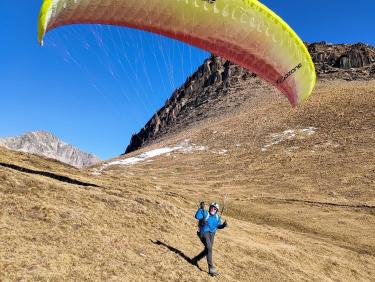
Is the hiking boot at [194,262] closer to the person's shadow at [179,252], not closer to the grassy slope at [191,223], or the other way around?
the person's shadow at [179,252]

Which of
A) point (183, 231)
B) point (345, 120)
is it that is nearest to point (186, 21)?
point (183, 231)

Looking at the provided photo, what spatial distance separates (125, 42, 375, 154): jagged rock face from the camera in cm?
9488

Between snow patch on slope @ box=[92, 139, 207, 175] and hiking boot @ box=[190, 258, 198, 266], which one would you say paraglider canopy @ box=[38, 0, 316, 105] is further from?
snow patch on slope @ box=[92, 139, 207, 175]

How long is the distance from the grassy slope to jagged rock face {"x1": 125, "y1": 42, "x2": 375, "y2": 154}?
47.7 m

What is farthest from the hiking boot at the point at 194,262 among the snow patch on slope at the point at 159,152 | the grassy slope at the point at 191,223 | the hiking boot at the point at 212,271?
the snow patch on slope at the point at 159,152

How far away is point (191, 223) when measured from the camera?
49.9 feet

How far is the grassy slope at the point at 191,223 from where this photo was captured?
944 cm

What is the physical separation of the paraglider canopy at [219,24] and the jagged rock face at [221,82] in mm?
69608

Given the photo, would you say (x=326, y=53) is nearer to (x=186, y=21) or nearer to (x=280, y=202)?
(x=280, y=202)

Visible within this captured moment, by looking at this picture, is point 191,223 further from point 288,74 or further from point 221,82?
point 221,82

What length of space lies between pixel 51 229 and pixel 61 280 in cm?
251

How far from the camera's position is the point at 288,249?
15.8 m

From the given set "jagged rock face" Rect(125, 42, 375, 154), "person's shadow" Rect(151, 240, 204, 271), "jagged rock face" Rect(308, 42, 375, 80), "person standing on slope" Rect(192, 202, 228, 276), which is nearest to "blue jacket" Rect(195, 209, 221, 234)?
"person standing on slope" Rect(192, 202, 228, 276)

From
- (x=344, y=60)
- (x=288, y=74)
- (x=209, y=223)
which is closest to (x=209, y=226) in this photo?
(x=209, y=223)
